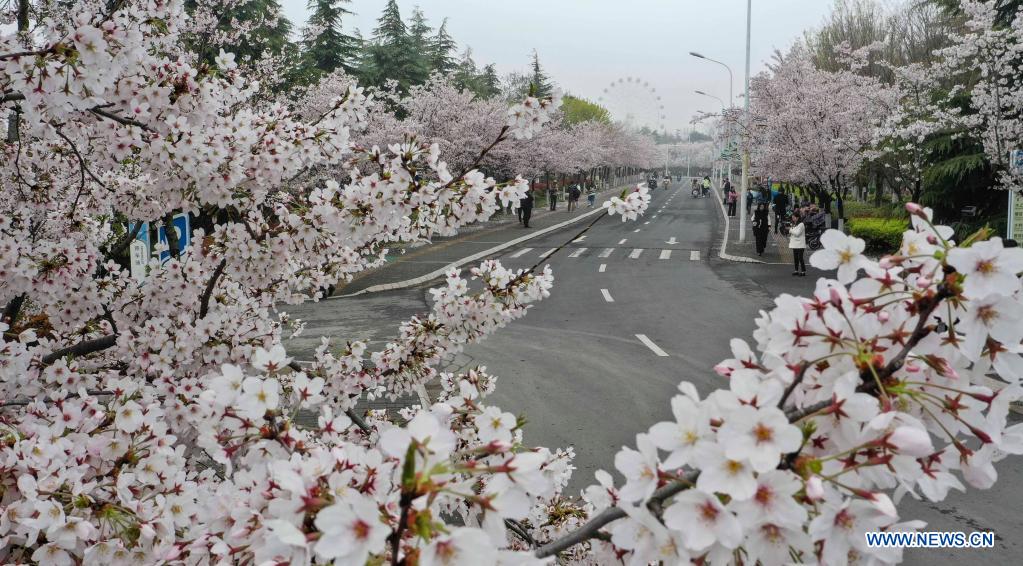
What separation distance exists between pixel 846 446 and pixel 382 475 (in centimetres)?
94

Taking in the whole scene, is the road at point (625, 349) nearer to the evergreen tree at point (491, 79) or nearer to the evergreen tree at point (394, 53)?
the evergreen tree at point (394, 53)

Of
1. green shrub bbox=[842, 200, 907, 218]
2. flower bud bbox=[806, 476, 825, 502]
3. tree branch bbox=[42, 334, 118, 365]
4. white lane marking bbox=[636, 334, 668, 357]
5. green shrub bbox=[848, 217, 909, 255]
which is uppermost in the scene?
flower bud bbox=[806, 476, 825, 502]

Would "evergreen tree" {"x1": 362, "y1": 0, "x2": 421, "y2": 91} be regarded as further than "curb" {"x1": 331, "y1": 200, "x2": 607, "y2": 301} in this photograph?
Yes

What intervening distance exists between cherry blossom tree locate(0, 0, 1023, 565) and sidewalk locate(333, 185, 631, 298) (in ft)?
20.9

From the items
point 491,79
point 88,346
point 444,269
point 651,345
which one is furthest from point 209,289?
point 491,79

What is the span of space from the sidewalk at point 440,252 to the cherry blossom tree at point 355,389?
6.38m

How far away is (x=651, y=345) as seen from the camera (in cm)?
1227

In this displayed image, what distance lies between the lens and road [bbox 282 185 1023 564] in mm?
6371

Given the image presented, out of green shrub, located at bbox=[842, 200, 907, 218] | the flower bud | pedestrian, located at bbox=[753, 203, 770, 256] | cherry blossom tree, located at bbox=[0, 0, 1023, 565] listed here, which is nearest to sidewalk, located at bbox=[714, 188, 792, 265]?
pedestrian, located at bbox=[753, 203, 770, 256]

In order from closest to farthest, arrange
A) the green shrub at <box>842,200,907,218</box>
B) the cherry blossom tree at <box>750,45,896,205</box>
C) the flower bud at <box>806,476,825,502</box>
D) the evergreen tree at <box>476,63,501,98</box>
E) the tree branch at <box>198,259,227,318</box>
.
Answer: the flower bud at <box>806,476,825,502</box> → the tree branch at <box>198,259,227,318</box> → the cherry blossom tree at <box>750,45,896,205</box> → the green shrub at <box>842,200,907,218</box> → the evergreen tree at <box>476,63,501,98</box>

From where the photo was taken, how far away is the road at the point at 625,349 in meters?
6.37

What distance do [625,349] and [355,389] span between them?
7959 millimetres

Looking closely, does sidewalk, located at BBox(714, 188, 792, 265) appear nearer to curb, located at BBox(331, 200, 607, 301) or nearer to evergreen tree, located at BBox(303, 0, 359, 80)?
curb, located at BBox(331, 200, 607, 301)

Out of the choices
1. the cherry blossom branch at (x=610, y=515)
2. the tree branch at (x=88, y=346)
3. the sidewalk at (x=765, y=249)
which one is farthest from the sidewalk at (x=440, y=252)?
the cherry blossom branch at (x=610, y=515)
